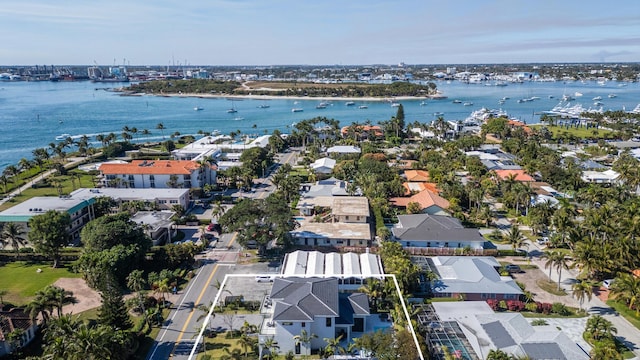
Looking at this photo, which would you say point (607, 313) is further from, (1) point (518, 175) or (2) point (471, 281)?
(1) point (518, 175)

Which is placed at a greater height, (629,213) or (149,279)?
(629,213)

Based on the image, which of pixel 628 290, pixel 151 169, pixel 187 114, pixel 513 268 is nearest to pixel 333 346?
pixel 513 268

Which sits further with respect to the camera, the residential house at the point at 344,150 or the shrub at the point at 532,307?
the residential house at the point at 344,150

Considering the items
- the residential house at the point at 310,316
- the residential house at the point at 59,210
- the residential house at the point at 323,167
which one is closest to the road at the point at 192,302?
the residential house at the point at 310,316

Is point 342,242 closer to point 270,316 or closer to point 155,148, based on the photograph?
point 270,316

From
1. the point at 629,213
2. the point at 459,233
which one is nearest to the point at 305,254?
the point at 459,233

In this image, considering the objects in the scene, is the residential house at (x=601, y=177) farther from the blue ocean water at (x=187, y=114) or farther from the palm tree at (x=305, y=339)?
the blue ocean water at (x=187, y=114)

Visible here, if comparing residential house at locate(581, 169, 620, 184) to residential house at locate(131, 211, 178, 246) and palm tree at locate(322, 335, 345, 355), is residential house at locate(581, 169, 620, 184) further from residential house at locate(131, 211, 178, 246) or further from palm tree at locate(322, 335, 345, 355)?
residential house at locate(131, 211, 178, 246)
